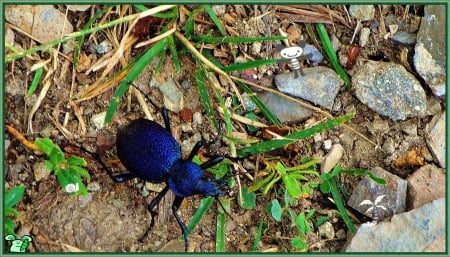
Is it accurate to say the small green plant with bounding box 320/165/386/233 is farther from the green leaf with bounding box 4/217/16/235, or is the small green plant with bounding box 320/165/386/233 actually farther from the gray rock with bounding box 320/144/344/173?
the green leaf with bounding box 4/217/16/235

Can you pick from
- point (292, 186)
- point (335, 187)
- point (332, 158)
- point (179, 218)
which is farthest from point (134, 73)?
point (335, 187)

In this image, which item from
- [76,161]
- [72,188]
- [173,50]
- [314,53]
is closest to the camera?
[76,161]

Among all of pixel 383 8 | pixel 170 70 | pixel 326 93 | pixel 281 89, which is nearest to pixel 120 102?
pixel 170 70

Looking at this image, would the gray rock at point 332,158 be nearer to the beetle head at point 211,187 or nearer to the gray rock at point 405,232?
the gray rock at point 405,232

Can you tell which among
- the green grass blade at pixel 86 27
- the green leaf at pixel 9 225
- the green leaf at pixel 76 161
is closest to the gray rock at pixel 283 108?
the green grass blade at pixel 86 27

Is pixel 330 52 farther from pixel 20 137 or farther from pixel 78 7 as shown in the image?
pixel 20 137
